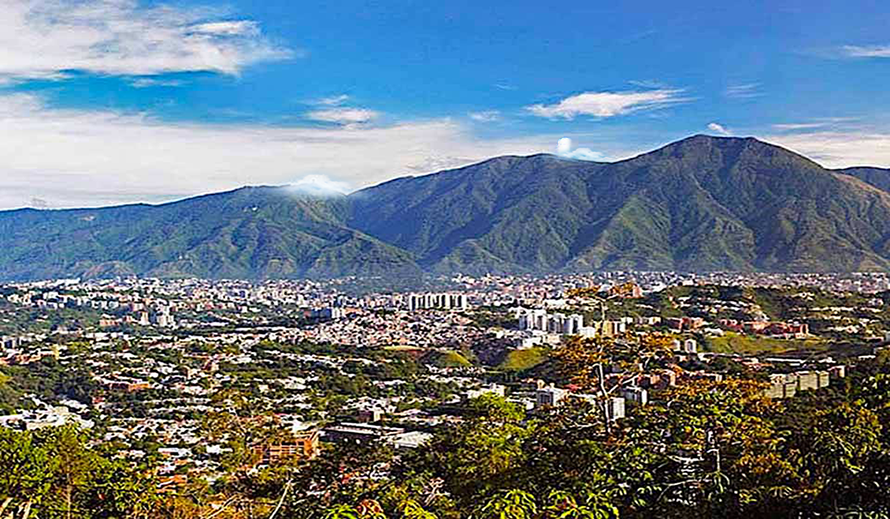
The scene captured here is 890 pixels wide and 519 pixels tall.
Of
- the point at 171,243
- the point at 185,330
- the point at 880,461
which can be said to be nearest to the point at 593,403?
the point at 880,461

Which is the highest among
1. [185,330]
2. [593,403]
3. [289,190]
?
[289,190]

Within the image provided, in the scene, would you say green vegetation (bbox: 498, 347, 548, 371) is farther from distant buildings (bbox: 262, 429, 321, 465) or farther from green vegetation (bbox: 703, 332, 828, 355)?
distant buildings (bbox: 262, 429, 321, 465)

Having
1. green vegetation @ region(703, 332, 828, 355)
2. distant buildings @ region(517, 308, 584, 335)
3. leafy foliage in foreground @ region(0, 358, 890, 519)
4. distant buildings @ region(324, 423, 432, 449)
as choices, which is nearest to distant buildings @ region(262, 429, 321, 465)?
leafy foliage in foreground @ region(0, 358, 890, 519)

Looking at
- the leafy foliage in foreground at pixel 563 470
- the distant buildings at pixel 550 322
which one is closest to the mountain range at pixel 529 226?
the distant buildings at pixel 550 322

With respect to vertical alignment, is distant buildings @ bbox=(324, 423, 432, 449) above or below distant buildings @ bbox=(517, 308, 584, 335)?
below

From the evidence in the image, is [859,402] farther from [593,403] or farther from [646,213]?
[646,213]

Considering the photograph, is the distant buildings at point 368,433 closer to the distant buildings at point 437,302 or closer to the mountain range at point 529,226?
the distant buildings at point 437,302


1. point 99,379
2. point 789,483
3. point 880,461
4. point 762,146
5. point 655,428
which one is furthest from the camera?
point 762,146

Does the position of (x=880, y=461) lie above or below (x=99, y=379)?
above

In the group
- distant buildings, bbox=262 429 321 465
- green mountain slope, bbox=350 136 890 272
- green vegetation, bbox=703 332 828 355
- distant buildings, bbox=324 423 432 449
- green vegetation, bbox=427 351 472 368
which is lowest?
green vegetation, bbox=427 351 472 368
